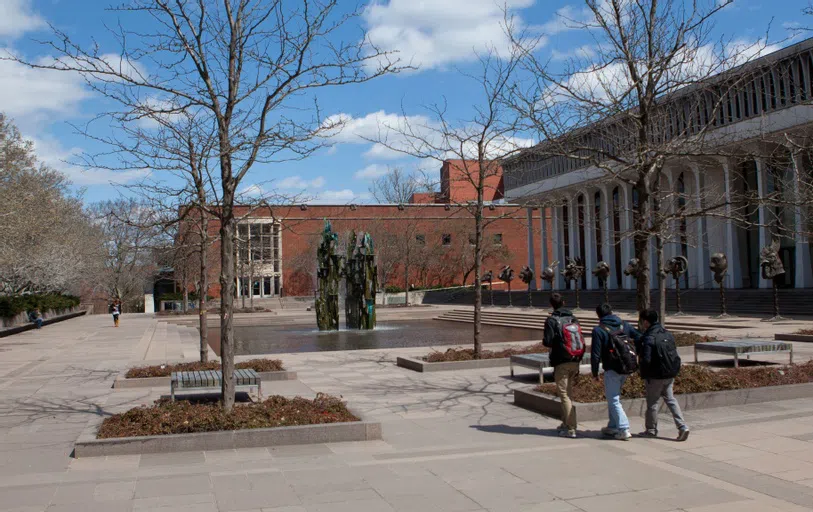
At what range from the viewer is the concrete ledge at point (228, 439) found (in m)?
8.16

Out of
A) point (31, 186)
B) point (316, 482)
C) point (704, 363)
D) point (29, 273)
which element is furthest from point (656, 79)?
point (29, 273)

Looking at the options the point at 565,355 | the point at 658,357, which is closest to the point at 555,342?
the point at 565,355

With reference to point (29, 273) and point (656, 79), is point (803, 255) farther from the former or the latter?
point (29, 273)

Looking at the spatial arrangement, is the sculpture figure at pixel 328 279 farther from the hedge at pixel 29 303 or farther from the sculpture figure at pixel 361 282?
the hedge at pixel 29 303

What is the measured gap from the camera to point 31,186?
1282 inches

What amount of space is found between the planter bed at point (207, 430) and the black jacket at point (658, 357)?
127 inches

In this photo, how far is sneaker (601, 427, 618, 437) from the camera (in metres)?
8.56

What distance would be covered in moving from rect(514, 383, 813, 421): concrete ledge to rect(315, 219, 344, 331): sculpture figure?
68.2 feet

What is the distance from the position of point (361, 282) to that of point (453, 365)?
16.1 meters

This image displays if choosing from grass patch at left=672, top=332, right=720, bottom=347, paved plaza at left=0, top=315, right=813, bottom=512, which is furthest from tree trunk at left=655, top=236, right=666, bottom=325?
paved plaza at left=0, top=315, right=813, bottom=512

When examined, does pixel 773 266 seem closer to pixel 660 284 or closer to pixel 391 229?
pixel 660 284

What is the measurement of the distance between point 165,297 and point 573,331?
66569 mm

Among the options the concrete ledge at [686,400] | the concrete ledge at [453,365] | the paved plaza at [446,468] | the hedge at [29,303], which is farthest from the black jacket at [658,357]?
the hedge at [29,303]

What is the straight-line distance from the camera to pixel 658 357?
27.3 ft
